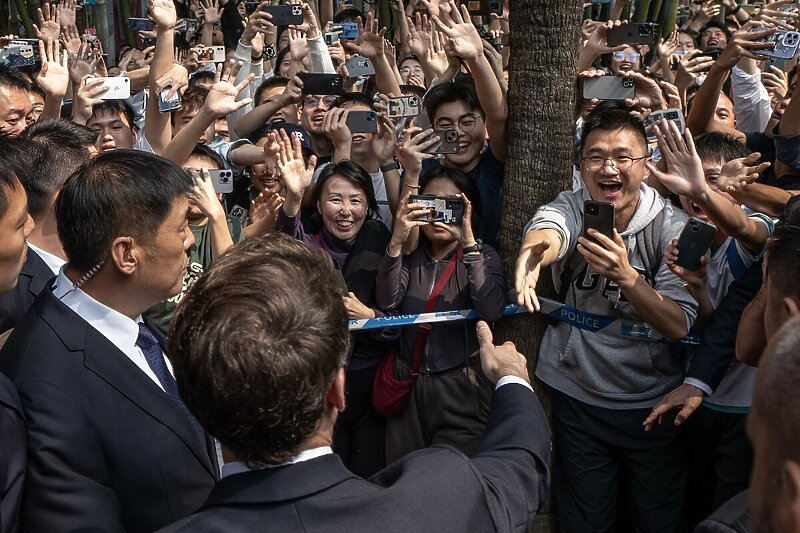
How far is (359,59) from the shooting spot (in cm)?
570

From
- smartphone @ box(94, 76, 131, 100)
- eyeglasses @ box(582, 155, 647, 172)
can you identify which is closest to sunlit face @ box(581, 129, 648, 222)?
eyeglasses @ box(582, 155, 647, 172)

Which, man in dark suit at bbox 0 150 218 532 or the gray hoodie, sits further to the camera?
the gray hoodie

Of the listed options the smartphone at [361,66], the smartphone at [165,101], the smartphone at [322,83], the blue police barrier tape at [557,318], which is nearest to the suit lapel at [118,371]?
the blue police barrier tape at [557,318]

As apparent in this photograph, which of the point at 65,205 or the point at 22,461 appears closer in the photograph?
the point at 22,461

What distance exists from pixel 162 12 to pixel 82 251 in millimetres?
3265

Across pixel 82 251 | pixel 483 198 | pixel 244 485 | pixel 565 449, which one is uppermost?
pixel 82 251

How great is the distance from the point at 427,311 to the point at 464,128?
1012 mm

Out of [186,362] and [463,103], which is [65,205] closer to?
[186,362]

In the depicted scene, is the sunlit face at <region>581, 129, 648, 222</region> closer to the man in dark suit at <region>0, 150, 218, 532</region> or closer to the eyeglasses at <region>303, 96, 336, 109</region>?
the man in dark suit at <region>0, 150, 218, 532</region>

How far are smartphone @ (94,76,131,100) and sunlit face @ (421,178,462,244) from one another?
6.04 ft

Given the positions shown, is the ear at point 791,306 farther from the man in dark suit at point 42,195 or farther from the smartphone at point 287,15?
the smartphone at point 287,15

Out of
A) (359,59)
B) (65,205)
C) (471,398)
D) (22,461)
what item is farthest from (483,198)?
(22,461)

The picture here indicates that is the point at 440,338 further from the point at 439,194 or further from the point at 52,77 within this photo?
the point at 52,77

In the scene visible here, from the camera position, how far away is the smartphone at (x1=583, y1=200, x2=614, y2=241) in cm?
340
